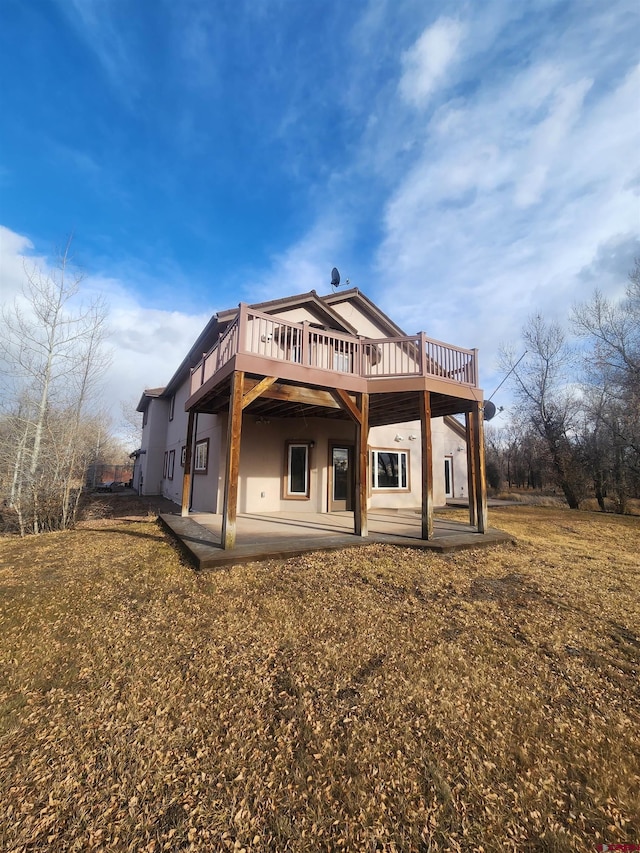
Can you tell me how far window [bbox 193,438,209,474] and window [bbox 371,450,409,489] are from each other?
5.60 metres

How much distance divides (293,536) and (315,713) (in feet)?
14.4

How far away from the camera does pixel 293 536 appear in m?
7.09

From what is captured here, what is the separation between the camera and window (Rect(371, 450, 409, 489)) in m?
12.9

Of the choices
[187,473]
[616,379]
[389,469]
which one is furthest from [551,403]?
[187,473]

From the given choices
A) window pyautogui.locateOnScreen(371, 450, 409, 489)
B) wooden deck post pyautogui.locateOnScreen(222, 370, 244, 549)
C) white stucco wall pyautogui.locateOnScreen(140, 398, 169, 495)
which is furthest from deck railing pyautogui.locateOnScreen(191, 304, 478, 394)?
white stucco wall pyautogui.locateOnScreen(140, 398, 169, 495)

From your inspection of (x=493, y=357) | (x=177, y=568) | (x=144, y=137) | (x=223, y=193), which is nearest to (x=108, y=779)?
(x=177, y=568)

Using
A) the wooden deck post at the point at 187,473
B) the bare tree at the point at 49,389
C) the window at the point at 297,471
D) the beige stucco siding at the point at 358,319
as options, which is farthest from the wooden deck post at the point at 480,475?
the bare tree at the point at 49,389

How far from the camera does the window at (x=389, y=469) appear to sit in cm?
1295

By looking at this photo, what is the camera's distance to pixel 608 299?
1725 cm

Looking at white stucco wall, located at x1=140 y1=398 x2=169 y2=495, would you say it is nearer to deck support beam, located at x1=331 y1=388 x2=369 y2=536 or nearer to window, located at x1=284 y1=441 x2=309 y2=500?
window, located at x1=284 y1=441 x2=309 y2=500

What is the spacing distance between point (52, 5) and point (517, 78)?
974 centimetres

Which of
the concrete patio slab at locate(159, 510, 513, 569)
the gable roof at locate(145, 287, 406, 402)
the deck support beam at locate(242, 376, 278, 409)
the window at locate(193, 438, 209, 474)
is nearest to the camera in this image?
the concrete patio slab at locate(159, 510, 513, 569)

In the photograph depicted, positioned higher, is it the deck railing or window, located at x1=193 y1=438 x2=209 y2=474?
the deck railing

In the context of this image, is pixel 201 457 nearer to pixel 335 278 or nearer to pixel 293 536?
pixel 293 536
